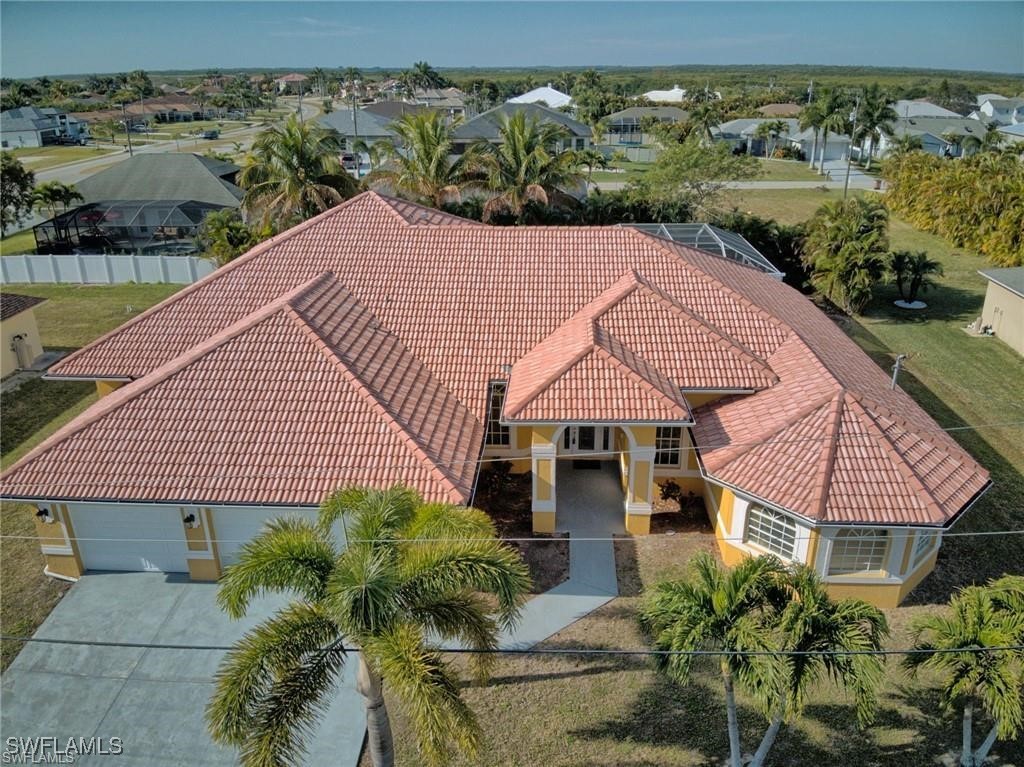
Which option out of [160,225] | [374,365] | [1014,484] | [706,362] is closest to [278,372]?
[374,365]

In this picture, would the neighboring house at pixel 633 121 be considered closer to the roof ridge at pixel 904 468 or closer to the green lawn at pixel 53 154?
the green lawn at pixel 53 154

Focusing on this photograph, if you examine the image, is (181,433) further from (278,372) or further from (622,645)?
(622,645)

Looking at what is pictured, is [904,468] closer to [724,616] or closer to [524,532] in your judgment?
[724,616]

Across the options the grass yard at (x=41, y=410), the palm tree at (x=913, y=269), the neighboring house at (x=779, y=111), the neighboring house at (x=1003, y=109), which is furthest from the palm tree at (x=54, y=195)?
the neighboring house at (x=1003, y=109)

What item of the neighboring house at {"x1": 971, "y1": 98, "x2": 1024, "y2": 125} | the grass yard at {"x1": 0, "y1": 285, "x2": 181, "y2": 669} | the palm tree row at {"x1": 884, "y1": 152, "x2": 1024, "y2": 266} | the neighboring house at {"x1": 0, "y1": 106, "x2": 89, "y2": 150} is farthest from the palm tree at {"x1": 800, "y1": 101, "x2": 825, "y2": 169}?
the neighboring house at {"x1": 0, "y1": 106, "x2": 89, "y2": 150}

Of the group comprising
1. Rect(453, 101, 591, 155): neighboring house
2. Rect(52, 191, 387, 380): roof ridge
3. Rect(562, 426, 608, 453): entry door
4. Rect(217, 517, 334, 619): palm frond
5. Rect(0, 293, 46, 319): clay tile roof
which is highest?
Rect(453, 101, 591, 155): neighboring house

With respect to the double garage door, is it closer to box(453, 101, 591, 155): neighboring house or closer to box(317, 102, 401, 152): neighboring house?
box(453, 101, 591, 155): neighboring house
